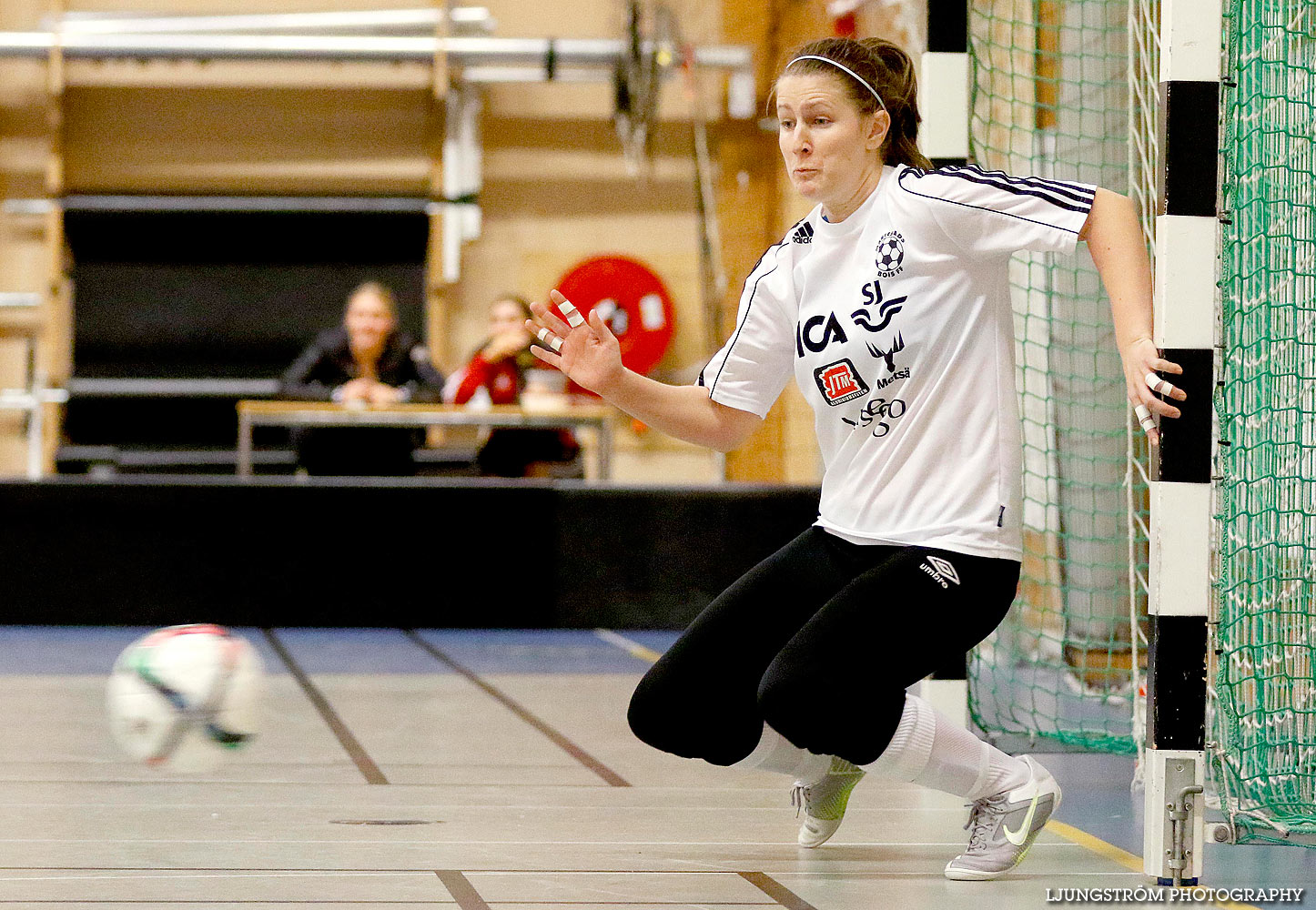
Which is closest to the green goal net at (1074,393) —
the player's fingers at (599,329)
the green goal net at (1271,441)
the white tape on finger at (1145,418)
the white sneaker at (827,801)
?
the green goal net at (1271,441)

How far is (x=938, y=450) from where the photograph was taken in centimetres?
283

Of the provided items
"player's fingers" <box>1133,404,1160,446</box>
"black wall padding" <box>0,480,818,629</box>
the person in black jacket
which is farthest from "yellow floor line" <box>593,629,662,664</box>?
"player's fingers" <box>1133,404,1160,446</box>

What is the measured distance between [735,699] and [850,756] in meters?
0.24

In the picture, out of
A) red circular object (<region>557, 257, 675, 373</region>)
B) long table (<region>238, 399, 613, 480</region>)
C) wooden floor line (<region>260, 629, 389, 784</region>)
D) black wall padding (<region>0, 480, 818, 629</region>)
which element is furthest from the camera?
red circular object (<region>557, 257, 675, 373</region>)

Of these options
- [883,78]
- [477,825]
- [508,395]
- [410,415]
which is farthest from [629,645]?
[883,78]

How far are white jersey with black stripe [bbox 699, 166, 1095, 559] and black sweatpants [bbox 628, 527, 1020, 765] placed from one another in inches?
2.5

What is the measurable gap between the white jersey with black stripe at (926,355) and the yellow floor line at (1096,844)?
65cm

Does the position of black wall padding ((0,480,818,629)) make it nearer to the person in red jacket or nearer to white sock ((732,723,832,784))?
the person in red jacket

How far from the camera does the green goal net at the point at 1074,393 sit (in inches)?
186

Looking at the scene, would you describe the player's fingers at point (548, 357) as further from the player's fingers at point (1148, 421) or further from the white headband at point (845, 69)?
the player's fingers at point (1148, 421)

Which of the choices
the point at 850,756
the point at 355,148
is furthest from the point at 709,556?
the point at 355,148

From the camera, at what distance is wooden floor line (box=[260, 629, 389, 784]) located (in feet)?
13.0

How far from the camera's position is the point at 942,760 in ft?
9.54

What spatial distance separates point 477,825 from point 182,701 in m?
0.65
